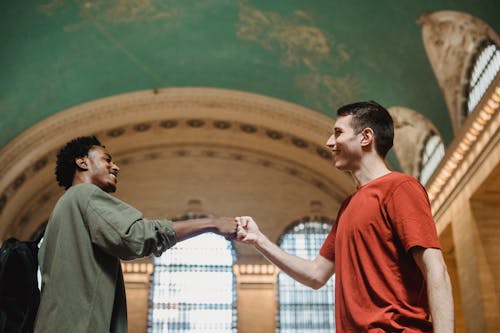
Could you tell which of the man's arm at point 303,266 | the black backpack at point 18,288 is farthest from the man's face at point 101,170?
the man's arm at point 303,266

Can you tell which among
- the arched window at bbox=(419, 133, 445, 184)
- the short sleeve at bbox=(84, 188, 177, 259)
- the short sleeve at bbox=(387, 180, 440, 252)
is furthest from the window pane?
the short sleeve at bbox=(387, 180, 440, 252)

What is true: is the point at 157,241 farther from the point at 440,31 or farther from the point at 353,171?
the point at 440,31

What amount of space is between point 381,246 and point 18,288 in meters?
1.86

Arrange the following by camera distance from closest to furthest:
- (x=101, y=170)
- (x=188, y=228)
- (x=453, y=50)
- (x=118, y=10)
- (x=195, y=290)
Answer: (x=188, y=228) → (x=101, y=170) → (x=453, y=50) → (x=118, y=10) → (x=195, y=290)

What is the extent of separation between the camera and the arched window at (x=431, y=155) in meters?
14.4

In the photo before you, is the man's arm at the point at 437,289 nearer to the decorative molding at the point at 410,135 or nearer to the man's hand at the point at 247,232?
the man's hand at the point at 247,232

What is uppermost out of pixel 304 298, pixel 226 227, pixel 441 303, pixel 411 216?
pixel 304 298

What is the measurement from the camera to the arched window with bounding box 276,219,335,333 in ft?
56.9

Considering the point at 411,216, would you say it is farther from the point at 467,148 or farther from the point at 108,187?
the point at 467,148

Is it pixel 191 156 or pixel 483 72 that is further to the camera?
pixel 191 156

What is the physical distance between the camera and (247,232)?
13.8 feet

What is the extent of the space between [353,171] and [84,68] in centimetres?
1185

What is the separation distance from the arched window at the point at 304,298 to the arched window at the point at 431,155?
12.4 ft

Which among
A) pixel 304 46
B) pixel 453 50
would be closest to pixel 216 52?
pixel 304 46
